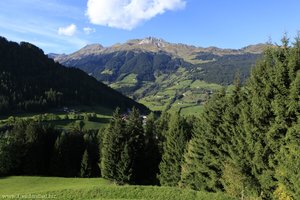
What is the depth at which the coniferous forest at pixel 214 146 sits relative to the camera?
30.3 m

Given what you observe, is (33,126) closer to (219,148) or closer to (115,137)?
(115,137)

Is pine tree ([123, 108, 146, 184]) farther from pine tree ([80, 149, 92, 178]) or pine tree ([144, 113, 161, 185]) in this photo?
pine tree ([80, 149, 92, 178])

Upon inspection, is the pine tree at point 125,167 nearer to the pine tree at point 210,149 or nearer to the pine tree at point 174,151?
the pine tree at point 174,151

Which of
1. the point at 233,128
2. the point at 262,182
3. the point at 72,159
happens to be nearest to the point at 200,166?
the point at 233,128

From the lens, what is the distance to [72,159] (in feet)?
306

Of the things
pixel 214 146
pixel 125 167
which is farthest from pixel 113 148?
pixel 214 146

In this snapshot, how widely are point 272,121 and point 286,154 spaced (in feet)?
13.5

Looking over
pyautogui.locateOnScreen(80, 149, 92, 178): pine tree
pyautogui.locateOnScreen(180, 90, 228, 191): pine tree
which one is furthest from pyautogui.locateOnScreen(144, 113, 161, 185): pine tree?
pyautogui.locateOnScreen(80, 149, 92, 178): pine tree

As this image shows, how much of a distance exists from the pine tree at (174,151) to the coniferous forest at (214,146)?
0.17 metres

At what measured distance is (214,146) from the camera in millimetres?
47031

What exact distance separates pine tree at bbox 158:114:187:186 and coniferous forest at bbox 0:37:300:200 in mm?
172

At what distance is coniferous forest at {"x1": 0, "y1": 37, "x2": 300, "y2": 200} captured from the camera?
30.3 metres

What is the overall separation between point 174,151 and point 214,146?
16020 mm

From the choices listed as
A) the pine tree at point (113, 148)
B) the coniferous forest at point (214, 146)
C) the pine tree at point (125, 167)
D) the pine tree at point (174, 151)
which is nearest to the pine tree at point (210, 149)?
the coniferous forest at point (214, 146)
